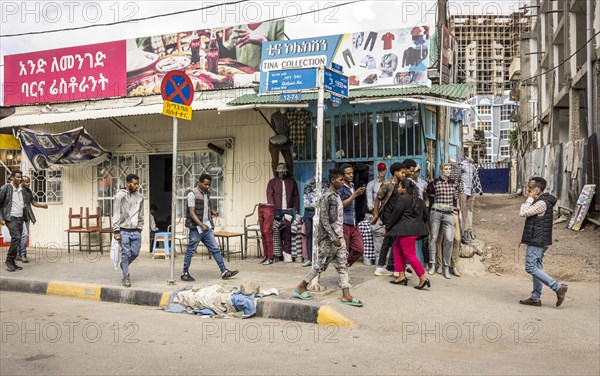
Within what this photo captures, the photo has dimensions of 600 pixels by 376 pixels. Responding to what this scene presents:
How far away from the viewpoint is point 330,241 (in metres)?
6.88

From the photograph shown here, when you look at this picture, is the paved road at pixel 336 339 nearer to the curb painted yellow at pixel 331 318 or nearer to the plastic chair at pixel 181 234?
the curb painted yellow at pixel 331 318

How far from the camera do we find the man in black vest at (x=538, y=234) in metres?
6.99

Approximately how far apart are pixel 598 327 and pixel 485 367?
2.11 metres

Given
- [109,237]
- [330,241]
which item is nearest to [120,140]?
[109,237]

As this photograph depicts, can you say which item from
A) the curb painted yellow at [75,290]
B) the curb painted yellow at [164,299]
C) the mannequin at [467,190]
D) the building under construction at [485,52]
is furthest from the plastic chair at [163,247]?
the building under construction at [485,52]

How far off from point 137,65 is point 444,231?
25.7ft

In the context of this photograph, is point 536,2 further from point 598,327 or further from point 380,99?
point 598,327

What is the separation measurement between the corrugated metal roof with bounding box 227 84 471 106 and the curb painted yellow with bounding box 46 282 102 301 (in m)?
3.88

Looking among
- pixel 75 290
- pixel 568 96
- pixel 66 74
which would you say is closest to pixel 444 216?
pixel 75 290

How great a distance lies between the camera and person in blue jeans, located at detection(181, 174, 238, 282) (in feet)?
27.5

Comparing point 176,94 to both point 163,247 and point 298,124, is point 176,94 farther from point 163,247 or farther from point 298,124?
point 163,247

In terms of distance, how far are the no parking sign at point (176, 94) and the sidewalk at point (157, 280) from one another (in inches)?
98.5

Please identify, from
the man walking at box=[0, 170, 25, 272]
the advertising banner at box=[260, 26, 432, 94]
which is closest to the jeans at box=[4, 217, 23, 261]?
the man walking at box=[0, 170, 25, 272]

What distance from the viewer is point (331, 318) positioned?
6.35 m
